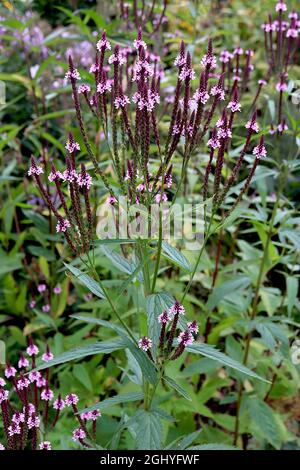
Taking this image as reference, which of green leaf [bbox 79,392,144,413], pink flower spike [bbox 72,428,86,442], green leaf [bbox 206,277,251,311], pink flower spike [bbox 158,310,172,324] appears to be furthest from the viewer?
green leaf [bbox 206,277,251,311]

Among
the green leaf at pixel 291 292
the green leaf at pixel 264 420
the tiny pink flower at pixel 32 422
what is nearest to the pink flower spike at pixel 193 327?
the tiny pink flower at pixel 32 422

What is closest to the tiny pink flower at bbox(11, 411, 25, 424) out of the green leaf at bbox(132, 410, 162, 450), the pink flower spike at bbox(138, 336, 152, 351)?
the green leaf at bbox(132, 410, 162, 450)

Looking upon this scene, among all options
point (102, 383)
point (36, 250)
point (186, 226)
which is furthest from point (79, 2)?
point (102, 383)

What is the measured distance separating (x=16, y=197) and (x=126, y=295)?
107 cm

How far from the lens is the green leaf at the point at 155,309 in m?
1.43

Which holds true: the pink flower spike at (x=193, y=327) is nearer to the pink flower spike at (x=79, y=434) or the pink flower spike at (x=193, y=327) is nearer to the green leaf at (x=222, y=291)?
the pink flower spike at (x=79, y=434)

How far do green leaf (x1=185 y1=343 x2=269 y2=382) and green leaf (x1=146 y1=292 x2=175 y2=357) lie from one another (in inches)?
5.6

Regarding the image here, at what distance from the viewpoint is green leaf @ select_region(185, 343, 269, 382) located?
1441 millimetres

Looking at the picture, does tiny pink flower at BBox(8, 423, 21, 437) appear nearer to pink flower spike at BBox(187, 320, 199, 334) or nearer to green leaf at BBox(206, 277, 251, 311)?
pink flower spike at BBox(187, 320, 199, 334)

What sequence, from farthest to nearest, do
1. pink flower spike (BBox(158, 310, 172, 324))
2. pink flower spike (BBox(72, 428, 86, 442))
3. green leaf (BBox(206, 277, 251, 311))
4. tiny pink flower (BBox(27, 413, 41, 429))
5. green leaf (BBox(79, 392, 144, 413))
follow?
green leaf (BBox(206, 277, 251, 311))
pink flower spike (BBox(72, 428, 86, 442))
tiny pink flower (BBox(27, 413, 41, 429))
green leaf (BBox(79, 392, 144, 413))
pink flower spike (BBox(158, 310, 172, 324))

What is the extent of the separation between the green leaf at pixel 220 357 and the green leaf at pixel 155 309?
5.6 inches

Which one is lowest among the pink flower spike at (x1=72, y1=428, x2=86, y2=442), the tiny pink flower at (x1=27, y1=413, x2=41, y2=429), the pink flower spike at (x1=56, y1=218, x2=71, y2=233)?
the pink flower spike at (x1=72, y1=428, x2=86, y2=442)

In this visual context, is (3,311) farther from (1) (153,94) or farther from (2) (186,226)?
(1) (153,94)

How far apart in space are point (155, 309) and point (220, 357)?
0.71ft
